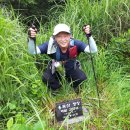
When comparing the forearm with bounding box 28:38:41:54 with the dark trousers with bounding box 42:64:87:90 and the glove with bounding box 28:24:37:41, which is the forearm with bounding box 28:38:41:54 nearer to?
the glove with bounding box 28:24:37:41

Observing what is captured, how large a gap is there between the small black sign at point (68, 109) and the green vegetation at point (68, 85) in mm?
106

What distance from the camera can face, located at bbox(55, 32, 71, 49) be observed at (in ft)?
11.9

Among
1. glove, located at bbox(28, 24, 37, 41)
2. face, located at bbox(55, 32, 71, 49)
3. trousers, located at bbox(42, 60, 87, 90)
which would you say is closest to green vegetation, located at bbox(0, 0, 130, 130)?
trousers, located at bbox(42, 60, 87, 90)

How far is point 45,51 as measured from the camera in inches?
149

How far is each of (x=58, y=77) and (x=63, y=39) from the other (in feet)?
1.69

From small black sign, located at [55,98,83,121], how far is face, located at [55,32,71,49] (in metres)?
0.67

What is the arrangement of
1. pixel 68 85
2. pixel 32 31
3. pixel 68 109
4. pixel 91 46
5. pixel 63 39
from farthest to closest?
pixel 68 85, pixel 91 46, pixel 63 39, pixel 32 31, pixel 68 109

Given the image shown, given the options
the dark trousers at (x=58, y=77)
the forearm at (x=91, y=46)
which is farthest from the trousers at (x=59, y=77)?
the forearm at (x=91, y=46)

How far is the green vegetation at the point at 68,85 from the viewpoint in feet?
11.1

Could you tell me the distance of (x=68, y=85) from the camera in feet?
12.7

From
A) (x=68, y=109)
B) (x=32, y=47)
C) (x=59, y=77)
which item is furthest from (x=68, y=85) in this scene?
(x=32, y=47)

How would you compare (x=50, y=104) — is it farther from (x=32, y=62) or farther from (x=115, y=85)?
(x=115, y=85)

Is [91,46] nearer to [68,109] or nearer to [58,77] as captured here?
[58,77]

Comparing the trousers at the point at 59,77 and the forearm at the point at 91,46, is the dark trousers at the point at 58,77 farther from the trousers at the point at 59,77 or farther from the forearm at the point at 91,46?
the forearm at the point at 91,46
